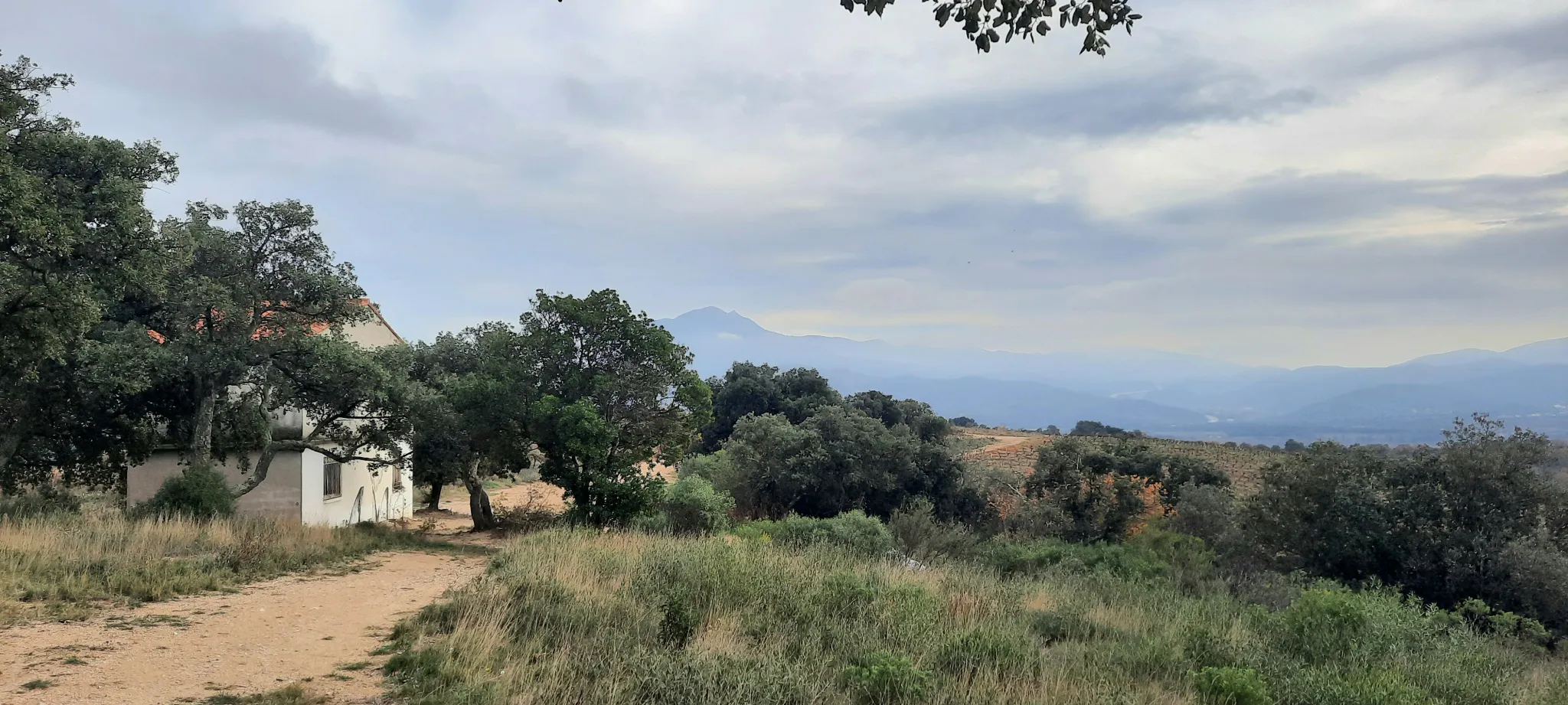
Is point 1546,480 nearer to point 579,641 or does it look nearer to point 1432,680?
point 1432,680

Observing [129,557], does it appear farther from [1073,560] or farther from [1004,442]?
[1004,442]

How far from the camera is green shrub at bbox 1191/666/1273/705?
5441mm

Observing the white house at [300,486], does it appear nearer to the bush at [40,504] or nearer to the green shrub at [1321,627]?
the bush at [40,504]

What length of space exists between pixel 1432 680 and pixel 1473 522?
12490 mm

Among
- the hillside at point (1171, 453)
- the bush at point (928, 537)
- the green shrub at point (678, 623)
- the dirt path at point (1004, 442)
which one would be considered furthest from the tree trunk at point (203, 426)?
the dirt path at point (1004, 442)

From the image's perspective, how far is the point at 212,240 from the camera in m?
15.6

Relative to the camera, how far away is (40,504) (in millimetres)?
16000

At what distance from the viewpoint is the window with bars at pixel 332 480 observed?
72.9 ft

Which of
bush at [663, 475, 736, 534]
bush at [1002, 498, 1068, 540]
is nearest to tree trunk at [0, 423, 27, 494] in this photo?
bush at [663, 475, 736, 534]

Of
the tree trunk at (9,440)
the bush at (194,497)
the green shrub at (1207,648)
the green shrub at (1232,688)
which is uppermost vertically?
the tree trunk at (9,440)

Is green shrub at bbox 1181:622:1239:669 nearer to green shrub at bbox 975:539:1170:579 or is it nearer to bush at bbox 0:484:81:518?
green shrub at bbox 975:539:1170:579

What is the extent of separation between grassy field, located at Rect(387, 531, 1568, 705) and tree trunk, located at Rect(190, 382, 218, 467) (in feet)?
35.1

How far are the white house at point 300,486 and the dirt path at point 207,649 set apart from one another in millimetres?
9307

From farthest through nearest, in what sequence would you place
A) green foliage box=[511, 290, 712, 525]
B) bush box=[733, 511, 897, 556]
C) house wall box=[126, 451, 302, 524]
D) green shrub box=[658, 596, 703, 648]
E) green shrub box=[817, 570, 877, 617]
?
house wall box=[126, 451, 302, 524]
green foliage box=[511, 290, 712, 525]
bush box=[733, 511, 897, 556]
green shrub box=[817, 570, 877, 617]
green shrub box=[658, 596, 703, 648]
